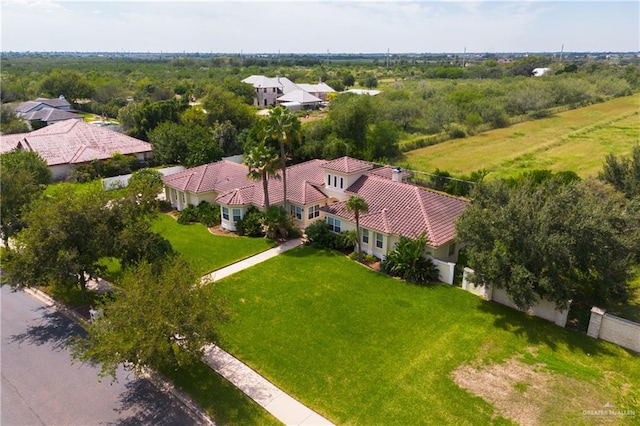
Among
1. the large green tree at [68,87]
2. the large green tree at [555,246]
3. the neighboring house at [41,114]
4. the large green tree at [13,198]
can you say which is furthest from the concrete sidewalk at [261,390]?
the large green tree at [68,87]

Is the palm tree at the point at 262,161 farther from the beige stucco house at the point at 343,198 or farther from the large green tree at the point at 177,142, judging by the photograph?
the large green tree at the point at 177,142

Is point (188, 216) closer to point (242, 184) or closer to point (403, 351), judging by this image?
point (242, 184)

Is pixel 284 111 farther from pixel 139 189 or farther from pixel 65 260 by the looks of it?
pixel 65 260

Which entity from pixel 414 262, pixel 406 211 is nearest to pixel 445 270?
pixel 414 262

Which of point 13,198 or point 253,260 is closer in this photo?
point 13,198

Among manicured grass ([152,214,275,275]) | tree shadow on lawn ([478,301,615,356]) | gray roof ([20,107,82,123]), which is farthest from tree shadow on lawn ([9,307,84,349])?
gray roof ([20,107,82,123])
